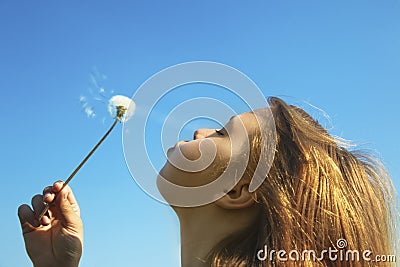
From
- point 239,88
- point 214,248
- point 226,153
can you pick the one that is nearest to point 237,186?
point 226,153

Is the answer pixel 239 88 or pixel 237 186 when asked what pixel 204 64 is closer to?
pixel 239 88

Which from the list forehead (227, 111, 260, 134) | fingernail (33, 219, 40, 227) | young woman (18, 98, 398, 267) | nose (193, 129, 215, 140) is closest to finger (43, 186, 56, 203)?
young woman (18, 98, 398, 267)

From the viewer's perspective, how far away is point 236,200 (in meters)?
2.04

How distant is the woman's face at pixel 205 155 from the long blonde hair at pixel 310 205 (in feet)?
0.29

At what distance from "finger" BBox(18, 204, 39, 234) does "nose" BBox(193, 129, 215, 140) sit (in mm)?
812

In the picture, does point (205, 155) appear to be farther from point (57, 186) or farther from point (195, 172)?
point (57, 186)

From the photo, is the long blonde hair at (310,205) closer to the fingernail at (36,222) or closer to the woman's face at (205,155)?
the woman's face at (205,155)

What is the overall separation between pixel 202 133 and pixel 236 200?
33 cm

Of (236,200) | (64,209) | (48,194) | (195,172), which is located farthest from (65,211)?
(236,200)

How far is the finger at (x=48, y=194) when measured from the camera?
220 centimetres

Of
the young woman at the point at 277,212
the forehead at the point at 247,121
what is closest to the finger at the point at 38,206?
the young woman at the point at 277,212

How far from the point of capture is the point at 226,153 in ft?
6.81

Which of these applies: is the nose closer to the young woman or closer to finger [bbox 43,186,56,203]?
the young woman

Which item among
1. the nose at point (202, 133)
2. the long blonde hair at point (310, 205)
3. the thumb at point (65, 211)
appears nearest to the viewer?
the long blonde hair at point (310, 205)
